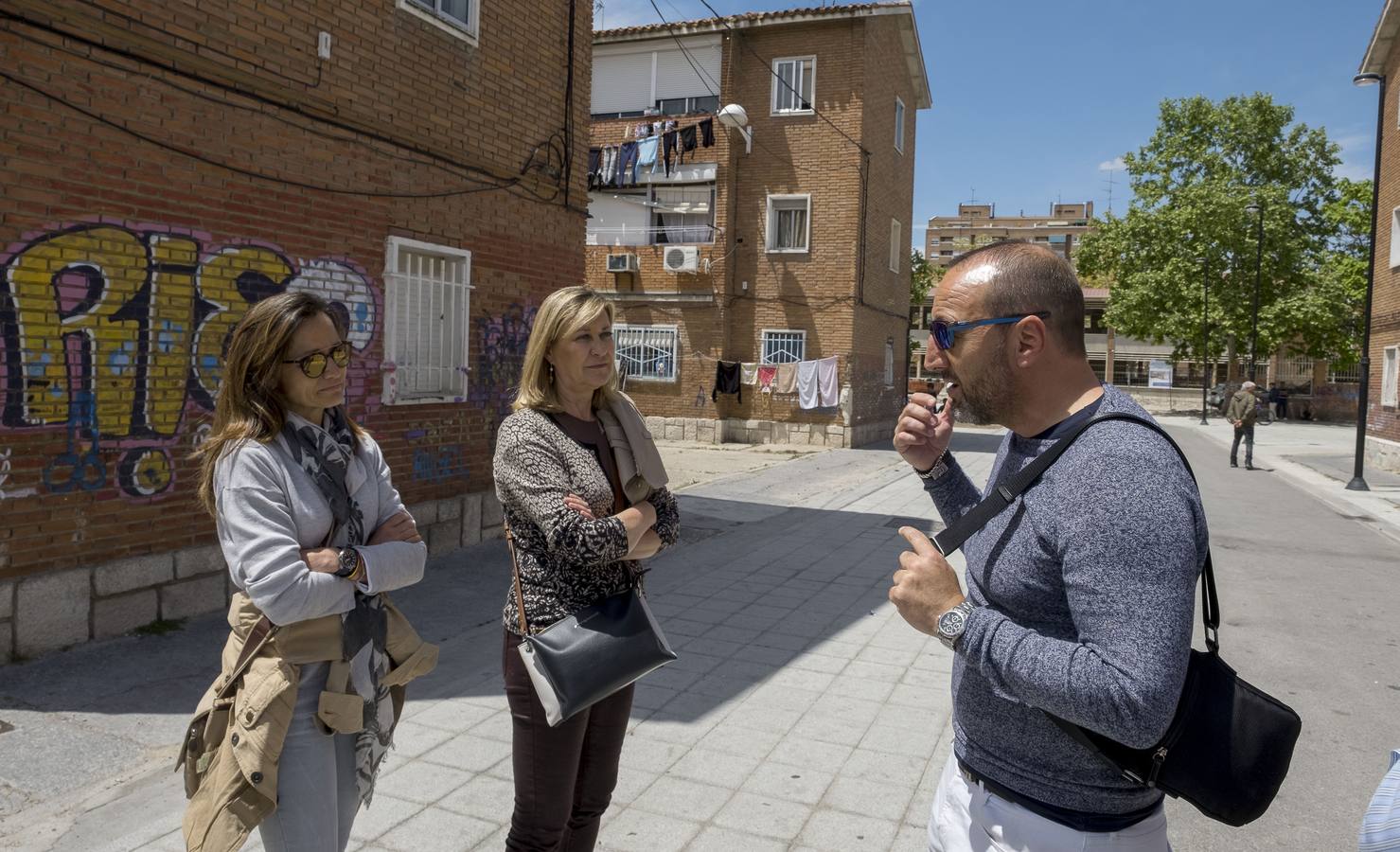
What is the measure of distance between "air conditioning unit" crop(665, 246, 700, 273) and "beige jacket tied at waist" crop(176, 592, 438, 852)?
66.7 ft

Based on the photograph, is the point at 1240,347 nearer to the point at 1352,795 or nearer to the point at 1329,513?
the point at 1329,513

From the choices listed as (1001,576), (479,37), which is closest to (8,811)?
(1001,576)

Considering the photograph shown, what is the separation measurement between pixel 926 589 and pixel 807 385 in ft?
66.4

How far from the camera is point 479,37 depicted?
341 inches

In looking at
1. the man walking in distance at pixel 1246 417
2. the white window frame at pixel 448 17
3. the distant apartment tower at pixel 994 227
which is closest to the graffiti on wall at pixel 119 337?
the white window frame at pixel 448 17

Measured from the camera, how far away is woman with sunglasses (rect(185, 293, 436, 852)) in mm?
2193

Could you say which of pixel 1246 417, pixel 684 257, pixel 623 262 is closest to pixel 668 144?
pixel 684 257

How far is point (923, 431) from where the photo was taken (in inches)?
86.6

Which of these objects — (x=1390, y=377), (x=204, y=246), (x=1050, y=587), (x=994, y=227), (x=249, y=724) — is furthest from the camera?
(x=994, y=227)

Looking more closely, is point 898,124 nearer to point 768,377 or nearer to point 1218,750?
point 768,377

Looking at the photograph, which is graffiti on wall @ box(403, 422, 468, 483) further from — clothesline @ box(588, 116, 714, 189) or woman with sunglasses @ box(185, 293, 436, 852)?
clothesline @ box(588, 116, 714, 189)

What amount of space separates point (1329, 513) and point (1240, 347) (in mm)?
31326

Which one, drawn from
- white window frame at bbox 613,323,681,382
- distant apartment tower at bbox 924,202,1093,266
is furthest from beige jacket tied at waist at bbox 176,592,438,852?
distant apartment tower at bbox 924,202,1093,266

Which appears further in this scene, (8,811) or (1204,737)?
(8,811)
